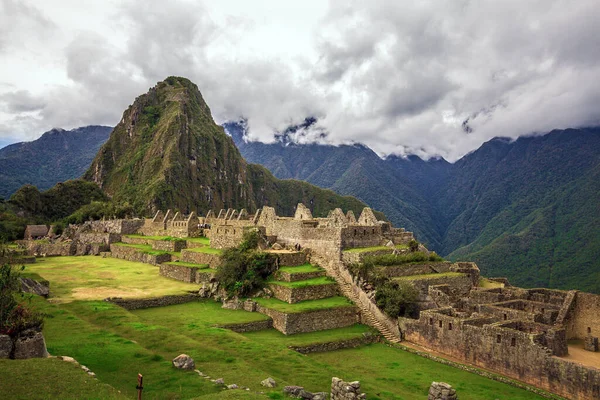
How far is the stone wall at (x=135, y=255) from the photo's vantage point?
3891 centimetres

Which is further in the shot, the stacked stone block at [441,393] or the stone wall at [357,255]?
the stone wall at [357,255]

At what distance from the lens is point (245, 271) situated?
2591 cm

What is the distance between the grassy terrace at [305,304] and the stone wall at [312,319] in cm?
22

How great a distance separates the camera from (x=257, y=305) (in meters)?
23.8

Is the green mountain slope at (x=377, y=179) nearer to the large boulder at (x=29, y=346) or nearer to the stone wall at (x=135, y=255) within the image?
the stone wall at (x=135, y=255)

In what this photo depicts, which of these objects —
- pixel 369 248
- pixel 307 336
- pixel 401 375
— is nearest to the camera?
pixel 401 375

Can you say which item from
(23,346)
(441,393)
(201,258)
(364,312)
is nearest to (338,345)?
(364,312)

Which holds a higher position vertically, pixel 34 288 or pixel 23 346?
pixel 23 346

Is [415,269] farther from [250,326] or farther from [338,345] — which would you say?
[250,326]

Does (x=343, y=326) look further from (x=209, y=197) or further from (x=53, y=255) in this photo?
(x=209, y=197)

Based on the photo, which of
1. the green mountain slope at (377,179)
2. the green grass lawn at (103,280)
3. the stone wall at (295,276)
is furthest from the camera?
the green mountain slope at (377,179)

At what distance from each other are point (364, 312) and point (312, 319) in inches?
124

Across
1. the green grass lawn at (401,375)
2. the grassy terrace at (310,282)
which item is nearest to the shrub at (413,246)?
the grassy terrace at (310,282)

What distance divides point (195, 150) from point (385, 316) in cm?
16876
